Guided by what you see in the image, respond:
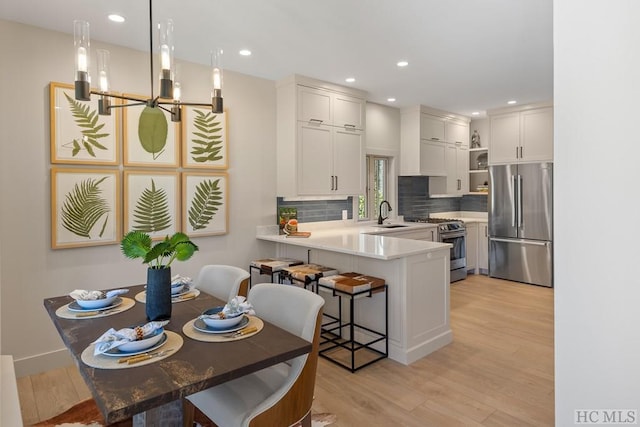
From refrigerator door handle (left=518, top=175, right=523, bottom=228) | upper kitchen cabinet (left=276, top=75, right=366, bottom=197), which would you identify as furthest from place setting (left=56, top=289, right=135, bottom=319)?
refrigerator door handle (left=518, top=175, right=523, bottom=228)

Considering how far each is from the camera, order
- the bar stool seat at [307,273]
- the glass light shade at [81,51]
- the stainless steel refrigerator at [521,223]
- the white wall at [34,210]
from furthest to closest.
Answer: the stainless steel refrigerator at [521,223]
the bar stool seat at [307,273]
the white wall at [34,210]
the glass light shade at [81,51]

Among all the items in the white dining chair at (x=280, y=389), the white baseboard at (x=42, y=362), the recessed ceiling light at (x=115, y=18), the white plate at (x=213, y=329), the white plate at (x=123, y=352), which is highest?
the recessed ceiling light at (x=115, y=18)

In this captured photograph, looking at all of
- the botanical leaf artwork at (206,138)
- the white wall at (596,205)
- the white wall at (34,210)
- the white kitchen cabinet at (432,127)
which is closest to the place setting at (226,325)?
the white wall at (596,205)

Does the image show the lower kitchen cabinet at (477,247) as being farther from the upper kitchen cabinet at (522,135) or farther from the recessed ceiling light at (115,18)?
the recessed ceiling light at (115,18)

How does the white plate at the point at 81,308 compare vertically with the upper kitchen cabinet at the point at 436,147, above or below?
below

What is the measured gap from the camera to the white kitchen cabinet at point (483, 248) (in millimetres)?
6121

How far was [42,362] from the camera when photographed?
2.94 meters

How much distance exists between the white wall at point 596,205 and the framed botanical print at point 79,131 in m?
3.20

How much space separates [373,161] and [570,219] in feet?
15.5

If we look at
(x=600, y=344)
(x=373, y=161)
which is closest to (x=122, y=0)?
(x=600, y=344)

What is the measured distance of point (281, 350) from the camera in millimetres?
1490

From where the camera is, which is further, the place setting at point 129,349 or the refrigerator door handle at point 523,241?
the refrigerator door handle at point 523,241

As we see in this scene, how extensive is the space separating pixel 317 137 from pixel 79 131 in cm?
227

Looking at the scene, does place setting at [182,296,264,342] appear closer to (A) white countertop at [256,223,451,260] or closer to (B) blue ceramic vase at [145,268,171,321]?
(B) blue ceramic vase at [145,268,171,321]
